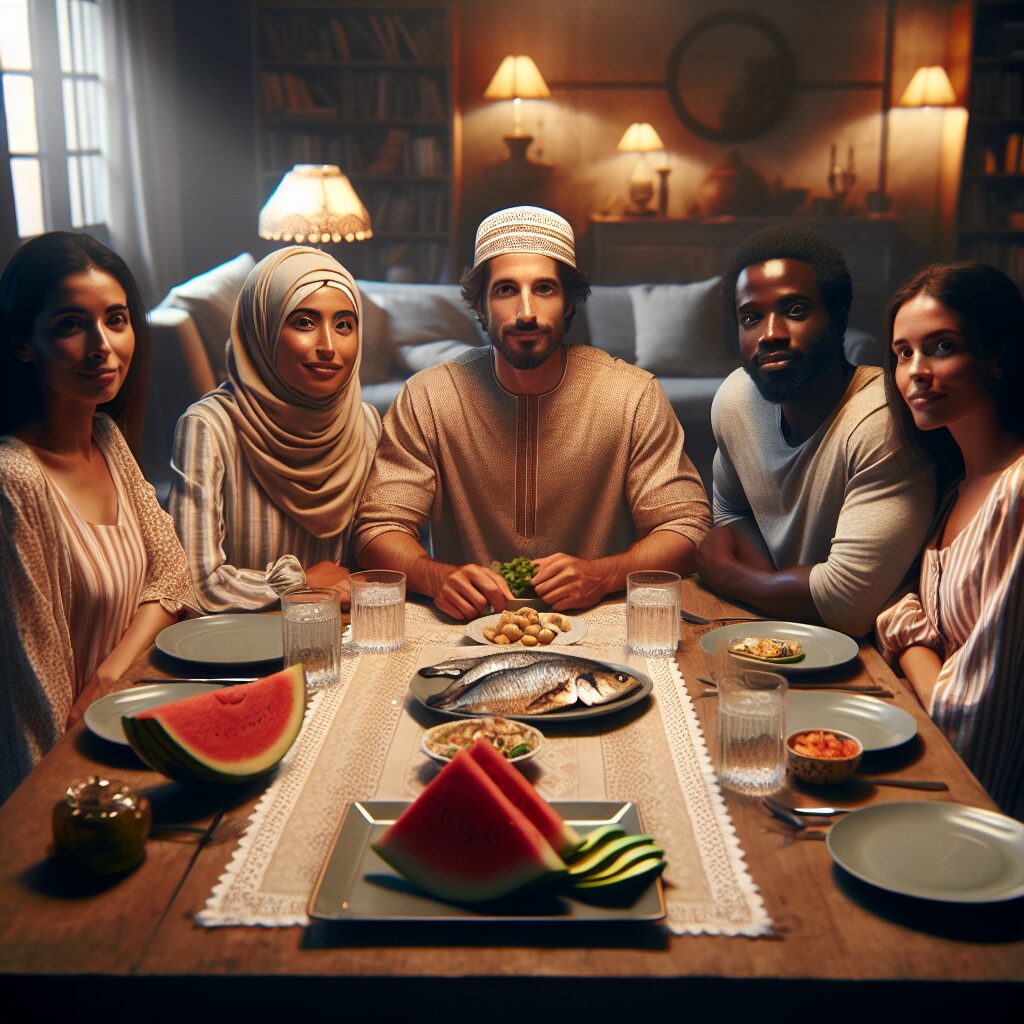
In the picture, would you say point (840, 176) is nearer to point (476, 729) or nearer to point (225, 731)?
point (476, 729)

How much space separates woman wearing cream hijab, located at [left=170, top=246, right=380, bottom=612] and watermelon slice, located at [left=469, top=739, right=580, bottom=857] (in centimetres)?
99

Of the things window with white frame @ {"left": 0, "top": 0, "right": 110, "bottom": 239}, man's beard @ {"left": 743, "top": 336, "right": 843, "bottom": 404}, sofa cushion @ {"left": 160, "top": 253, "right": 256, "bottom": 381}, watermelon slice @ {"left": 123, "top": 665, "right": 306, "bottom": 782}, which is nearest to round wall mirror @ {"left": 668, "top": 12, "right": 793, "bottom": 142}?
window with white frame @ {"left": 0, "top": 0, "right": 110, "bottom": 239}

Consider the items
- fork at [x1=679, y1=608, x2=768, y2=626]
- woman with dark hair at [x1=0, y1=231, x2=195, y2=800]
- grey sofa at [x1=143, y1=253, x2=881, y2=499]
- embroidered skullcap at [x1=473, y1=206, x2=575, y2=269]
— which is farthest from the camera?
grey sofa at [x1=143, y1=253, x2=881, y2=499]

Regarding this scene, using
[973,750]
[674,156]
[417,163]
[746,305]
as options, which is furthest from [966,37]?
[973,750]

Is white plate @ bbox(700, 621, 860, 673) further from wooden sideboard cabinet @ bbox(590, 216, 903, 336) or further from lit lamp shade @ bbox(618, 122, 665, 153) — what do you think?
lit lamp shade @ bbox(618, 122, 665, 153)

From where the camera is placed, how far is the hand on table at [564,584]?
78.7 inches

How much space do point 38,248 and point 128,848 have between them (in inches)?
43.8

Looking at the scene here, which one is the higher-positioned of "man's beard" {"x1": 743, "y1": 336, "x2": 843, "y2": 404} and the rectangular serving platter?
"man's beard" {"x1": 743, "y1": 336, "x2": 843, "y2": 404}

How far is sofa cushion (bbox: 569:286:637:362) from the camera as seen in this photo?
20.5 feet

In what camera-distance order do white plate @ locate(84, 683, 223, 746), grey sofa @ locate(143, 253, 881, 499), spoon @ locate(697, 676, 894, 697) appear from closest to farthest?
white plate @ locate(84, 683, 223, 746) < spoon @ locate(697, 676, 894, 697) < grey sofa @ locate(143, 253, 881, 499)

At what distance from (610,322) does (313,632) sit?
4.82m

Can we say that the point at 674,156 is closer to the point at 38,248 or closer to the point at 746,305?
the point at 746,305

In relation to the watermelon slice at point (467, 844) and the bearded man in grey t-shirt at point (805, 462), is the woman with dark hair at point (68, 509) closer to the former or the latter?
the watermelon slice at point (467, 844)

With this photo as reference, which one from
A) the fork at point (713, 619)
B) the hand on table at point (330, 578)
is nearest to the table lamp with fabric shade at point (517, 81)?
the hand on table at point (330, 578)
